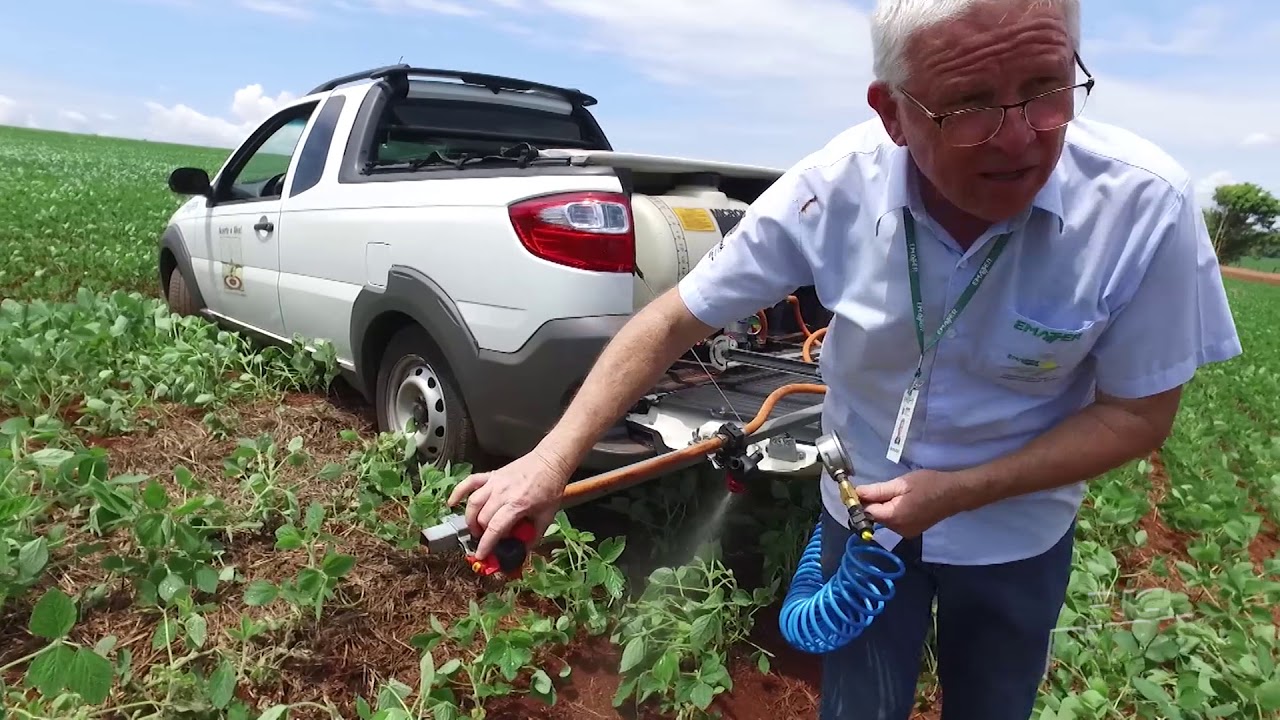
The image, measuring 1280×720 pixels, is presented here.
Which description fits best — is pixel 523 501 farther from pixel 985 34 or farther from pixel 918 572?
pixel 985 34

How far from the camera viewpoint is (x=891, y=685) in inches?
72.9

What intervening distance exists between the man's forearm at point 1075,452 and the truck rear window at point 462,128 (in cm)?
328

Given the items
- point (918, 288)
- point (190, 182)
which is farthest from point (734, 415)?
point (190, 182)

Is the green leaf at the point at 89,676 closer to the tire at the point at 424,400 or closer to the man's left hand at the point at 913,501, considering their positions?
the tire at the point at 424,400

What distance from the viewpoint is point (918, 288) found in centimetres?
154

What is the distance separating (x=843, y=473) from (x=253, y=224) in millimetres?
4229

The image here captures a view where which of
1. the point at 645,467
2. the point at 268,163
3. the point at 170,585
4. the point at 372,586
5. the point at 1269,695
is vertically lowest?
the point at 1269,695

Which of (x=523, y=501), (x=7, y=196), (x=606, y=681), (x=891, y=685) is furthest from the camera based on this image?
(x=7, y=196)

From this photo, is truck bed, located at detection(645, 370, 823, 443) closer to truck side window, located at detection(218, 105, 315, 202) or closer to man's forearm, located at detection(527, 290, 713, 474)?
man's forearm, located at detection(527, 290, 713, 474)

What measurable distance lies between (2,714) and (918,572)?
7.25ft

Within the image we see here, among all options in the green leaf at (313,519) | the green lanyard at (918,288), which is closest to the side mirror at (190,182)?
the green leaf at (313,519)

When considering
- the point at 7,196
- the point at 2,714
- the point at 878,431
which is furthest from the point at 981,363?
the point at 7,196

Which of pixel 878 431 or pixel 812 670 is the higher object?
pixel 878 431

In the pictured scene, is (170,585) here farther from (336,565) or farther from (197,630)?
(336,565)
